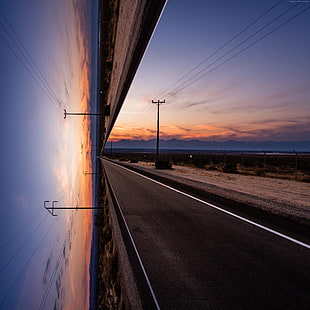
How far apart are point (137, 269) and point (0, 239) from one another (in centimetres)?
377

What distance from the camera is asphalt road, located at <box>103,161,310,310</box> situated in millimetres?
3281

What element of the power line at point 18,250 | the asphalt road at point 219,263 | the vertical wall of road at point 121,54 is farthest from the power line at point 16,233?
the asphalt road at point 219,263

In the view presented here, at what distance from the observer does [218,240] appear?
557 centimetres

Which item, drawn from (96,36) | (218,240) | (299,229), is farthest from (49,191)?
(299,229)

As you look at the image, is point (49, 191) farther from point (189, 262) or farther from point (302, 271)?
point (302, 271)

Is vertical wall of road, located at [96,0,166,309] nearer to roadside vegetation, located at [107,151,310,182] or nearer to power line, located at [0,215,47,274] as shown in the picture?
power line, located at [0,215,47,274]

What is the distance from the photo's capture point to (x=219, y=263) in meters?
4.38

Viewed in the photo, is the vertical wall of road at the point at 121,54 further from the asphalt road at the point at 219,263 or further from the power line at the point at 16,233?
the power line at the point at 16,233

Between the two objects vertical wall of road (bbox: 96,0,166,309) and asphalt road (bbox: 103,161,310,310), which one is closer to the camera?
vertical wall of road (bbox: 96,0,166,309)

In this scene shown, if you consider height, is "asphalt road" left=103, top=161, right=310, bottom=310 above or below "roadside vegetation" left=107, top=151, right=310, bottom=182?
below

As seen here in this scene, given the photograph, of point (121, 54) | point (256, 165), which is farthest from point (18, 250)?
point (256, 165)

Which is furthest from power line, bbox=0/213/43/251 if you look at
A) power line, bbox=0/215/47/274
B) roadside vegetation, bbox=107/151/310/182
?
roadside vegetation, bbox=107/151/310/182

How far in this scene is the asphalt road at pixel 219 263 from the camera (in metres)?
3.28

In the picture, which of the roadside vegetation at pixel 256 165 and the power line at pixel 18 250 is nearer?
the power line at pixel 18 250
